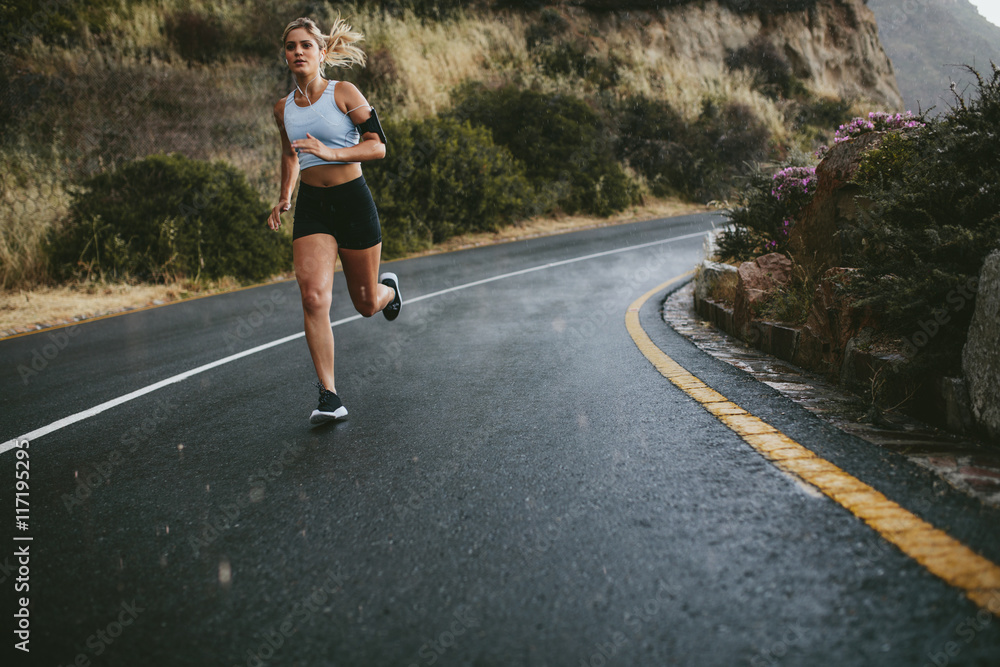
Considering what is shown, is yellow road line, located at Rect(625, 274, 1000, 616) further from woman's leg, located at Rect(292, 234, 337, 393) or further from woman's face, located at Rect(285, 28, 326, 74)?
woman's face, located at Rect(285, 28, 326, 74)

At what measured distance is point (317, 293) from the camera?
4082 mm

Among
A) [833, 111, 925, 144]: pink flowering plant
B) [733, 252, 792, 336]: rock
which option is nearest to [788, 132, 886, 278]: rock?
[733, 252, 792, 336]: rock

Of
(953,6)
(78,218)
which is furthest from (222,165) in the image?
(953,6)

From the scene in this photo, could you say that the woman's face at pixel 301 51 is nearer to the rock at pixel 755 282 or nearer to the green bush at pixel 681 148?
the rock at pixel 755 282

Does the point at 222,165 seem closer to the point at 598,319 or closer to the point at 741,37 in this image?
the point at 598,319

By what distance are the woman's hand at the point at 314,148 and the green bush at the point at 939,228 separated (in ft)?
9.72

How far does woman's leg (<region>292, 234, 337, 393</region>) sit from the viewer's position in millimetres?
4082

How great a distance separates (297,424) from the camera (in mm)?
4121

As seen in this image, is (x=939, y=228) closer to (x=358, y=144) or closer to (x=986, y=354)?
(x=986, y=354)

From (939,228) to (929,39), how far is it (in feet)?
208

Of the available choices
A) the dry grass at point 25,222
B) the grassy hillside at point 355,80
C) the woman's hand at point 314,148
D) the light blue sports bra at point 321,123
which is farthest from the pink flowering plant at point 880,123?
the dry grass at point 25,222

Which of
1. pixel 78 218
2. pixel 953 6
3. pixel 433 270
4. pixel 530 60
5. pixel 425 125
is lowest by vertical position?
pixel 433 270

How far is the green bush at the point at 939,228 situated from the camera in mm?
3314

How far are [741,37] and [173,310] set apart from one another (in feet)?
116
